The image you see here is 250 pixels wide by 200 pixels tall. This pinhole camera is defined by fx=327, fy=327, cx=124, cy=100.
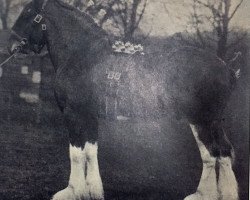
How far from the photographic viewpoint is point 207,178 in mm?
3211

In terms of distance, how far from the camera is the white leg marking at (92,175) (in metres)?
3.10

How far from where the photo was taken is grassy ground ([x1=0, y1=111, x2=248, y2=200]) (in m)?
3.42

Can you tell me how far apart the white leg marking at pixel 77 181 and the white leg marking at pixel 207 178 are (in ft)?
3.46

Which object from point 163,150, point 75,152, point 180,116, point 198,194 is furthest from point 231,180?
point 163,150

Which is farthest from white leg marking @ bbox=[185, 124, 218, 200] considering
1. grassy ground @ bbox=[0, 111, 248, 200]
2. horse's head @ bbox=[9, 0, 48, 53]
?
horse's head @ bbox=[9, 0, 48, 53]

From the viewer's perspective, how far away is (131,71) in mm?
3252

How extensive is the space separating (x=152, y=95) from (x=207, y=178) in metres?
0.98

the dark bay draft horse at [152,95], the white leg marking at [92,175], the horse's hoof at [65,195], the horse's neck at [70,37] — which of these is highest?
the horse's neck at [70,37]

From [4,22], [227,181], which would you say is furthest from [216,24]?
[4,22]

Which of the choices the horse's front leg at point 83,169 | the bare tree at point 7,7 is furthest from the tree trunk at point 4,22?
the horse's front leg at point 83,169

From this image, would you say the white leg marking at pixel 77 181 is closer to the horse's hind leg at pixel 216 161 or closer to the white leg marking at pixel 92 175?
the white leg marking at pixel 92 175

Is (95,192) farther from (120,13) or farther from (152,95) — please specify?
(120,13)

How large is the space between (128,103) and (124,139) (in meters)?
2.16

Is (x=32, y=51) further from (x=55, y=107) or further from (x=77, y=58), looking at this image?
(x=55, y=107)
